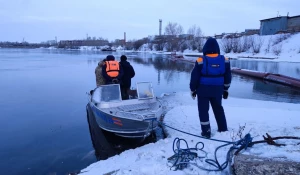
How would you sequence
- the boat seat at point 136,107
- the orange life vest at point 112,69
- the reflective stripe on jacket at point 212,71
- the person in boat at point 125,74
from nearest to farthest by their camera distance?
the reflective stripe on jacket at point 212,71, the boat seat at point 136,107, the orange life vest at point 112,69, the person in boat at point 125,74

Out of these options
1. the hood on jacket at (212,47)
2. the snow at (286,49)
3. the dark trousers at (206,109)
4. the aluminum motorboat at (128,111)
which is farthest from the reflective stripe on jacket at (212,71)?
the snow at (286,49)

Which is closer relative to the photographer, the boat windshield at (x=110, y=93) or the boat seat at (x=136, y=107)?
the boat seat at (x=136, y=107)

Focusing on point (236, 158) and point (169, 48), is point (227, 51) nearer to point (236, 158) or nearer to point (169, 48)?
point (169, 48)

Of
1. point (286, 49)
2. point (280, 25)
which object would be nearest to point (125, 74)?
point (286, 49)

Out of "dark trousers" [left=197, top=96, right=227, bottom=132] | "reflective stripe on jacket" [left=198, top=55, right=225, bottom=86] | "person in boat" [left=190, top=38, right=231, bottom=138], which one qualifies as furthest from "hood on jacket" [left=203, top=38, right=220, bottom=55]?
"dark trousers" [left=197, top=96, right=227, bottom=132]

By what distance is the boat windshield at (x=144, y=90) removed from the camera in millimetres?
6375

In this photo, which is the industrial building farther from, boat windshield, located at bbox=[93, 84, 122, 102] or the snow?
boat windshield, located at bbox=[93, 84, 122, 102]

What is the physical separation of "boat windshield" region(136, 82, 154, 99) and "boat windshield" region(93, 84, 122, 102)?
1.83ft

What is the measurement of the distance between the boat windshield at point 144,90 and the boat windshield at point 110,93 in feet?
1.83

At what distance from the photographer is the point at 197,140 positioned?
181 inches

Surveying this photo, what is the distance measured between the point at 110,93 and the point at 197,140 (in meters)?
2.78

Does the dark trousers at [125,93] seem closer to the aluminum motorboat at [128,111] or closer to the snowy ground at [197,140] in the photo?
the aluminum motorboat at [128,111]

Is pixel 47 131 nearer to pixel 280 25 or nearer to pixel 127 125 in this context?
pixel 127 125

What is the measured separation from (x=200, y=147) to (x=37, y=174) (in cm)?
332
